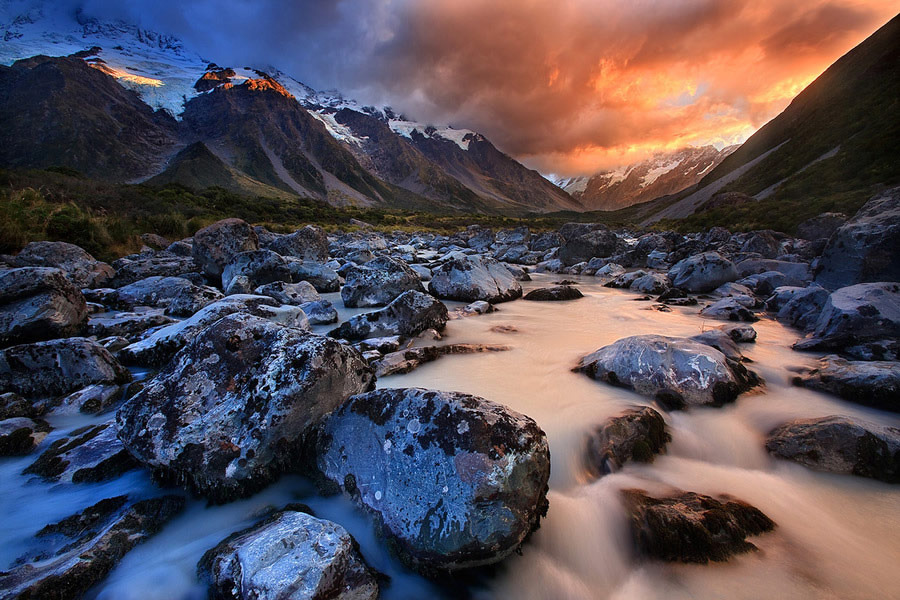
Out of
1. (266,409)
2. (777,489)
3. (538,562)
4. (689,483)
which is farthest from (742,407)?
(266,409)

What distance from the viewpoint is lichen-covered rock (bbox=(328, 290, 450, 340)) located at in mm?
6641

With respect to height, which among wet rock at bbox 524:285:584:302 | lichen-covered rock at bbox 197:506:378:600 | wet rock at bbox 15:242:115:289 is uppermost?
wet rock at bbox 15:242:115:289

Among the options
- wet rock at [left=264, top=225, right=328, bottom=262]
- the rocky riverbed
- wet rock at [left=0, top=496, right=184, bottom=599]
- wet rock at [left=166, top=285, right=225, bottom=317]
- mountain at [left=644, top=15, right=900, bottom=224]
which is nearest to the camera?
wet rock at [left=0, top=496, right=184, bottom=599]

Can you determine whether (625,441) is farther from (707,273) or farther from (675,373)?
(707,273)

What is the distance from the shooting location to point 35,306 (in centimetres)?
524

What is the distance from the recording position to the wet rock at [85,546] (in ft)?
6.59

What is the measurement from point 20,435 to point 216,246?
29.9 feet

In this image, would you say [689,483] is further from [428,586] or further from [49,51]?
[49,51]

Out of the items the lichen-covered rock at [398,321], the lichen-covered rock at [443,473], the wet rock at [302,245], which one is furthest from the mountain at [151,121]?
the lichen-covered rock at [443,473]

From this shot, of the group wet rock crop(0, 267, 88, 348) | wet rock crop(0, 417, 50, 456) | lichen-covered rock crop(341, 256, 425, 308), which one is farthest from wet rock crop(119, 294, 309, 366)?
lichen-covered rock crop(341, 256, 425, 308)

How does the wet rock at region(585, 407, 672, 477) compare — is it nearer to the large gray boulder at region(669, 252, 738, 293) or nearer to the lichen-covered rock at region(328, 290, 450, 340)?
the lichen-covered rock at region(328, 290, 450, 340)

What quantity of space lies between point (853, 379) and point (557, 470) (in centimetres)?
417

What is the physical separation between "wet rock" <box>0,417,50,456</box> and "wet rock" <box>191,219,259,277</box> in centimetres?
844

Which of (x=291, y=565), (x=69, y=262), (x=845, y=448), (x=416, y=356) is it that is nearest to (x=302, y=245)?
(x=69, y=262)
